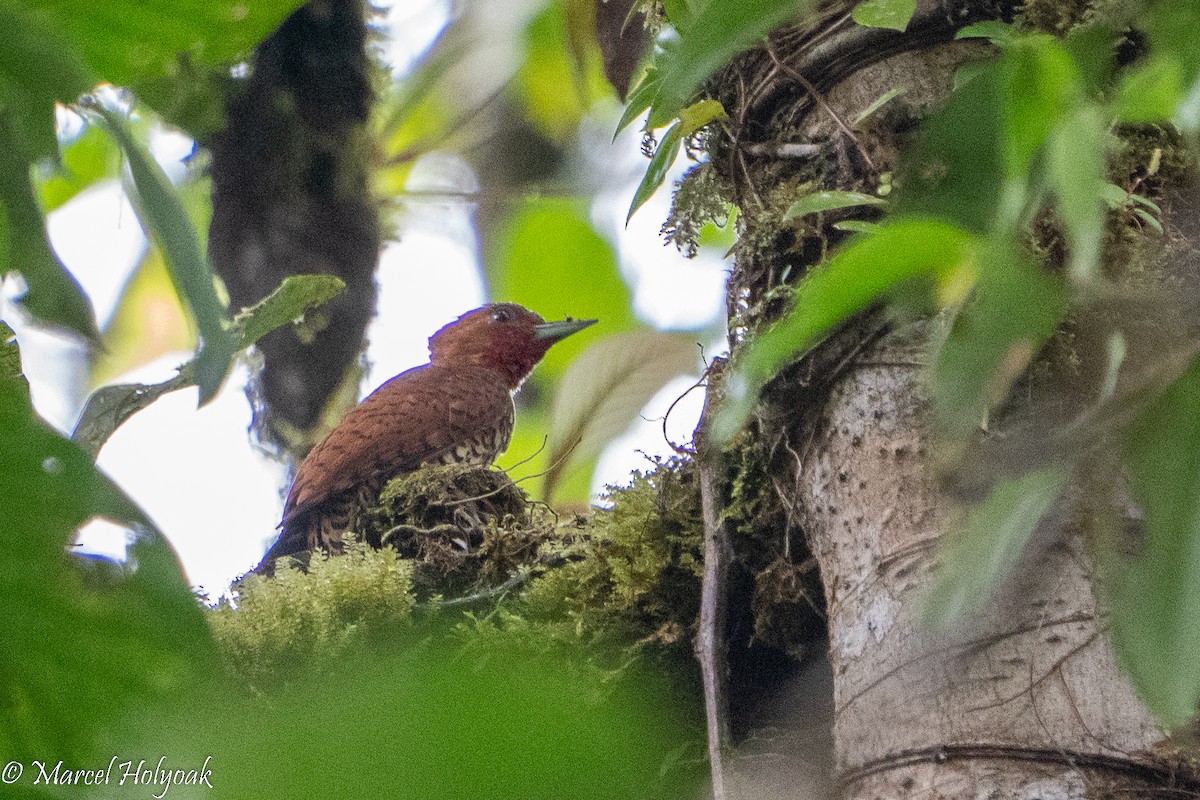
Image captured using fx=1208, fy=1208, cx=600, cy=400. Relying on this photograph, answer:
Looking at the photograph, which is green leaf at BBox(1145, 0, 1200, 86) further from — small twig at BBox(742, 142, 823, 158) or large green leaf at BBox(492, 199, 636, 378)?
large green leaf at BBox(492, 199, 636, 378)

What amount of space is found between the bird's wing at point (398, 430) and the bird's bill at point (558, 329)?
272 millimetres

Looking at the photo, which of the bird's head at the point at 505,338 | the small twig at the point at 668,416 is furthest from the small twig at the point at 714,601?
the bird's head at the point at 505,338

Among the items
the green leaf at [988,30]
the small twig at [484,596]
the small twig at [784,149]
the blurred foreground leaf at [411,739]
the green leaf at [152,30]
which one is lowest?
the blurred foreground leaf at [411,739]

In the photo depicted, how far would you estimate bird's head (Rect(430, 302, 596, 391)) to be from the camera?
402 centimetres

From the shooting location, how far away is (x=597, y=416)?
9.47ft

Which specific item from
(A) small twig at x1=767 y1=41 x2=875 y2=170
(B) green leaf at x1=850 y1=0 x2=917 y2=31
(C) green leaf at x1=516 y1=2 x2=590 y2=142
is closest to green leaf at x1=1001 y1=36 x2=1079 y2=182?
(B) green leaf at x1=850 y1=0 x2=917 y2=31

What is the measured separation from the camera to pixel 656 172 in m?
1.54

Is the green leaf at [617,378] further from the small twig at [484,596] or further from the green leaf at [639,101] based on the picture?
the green leaf at [639,101]

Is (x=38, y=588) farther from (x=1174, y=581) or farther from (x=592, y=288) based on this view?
(x=592, y=288)

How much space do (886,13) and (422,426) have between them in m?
2.26

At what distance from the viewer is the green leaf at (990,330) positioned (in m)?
0.48

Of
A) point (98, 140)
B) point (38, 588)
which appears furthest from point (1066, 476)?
point (98, 140)

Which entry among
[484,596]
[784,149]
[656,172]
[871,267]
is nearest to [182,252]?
[871,267]

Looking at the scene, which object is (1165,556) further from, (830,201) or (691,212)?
(691,212)
